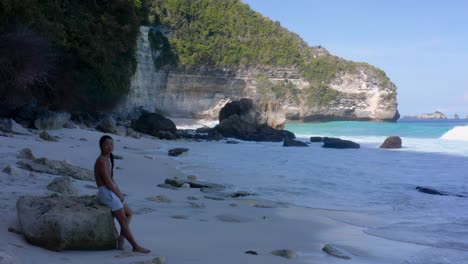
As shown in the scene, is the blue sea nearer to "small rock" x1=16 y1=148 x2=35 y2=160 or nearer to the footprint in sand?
the footprint in sand

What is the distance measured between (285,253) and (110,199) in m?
1.73

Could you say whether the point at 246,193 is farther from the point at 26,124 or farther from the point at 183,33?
the point at 183,33

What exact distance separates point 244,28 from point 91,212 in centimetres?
7186

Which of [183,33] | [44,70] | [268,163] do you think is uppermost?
[183,33]

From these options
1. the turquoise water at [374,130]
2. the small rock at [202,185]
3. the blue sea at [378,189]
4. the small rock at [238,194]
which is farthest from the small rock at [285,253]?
the turquoise water at [374,130]

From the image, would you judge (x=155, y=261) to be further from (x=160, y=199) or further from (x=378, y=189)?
(x=378, y=189)

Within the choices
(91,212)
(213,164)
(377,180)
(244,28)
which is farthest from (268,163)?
(244,28)

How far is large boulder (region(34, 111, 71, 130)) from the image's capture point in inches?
551

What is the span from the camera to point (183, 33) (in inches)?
2608

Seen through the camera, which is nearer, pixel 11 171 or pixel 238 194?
pixel 11 171

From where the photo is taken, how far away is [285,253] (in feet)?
15.3


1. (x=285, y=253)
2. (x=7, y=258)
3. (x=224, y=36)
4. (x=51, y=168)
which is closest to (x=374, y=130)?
(x=224, y=36)

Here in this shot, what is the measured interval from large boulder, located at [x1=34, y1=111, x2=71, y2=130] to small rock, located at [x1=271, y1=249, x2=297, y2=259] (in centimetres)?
1105

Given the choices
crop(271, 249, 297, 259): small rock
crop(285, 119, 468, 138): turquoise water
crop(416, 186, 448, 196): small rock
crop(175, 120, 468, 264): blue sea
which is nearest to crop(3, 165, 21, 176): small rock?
crop(271, 249, 297, 259): small rock
